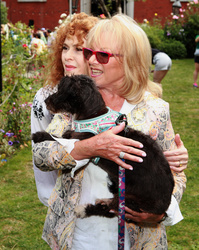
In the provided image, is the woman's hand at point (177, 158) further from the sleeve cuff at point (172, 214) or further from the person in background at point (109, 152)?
the sleeve cuff at point (172, 214)

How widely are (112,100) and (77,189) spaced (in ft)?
2.10

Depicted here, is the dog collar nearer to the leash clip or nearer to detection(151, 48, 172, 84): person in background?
the leash clip

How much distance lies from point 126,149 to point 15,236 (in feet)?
11.4

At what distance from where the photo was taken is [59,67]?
3.17 meters

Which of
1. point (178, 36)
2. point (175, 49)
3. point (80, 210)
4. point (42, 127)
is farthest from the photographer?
point (178, 36)

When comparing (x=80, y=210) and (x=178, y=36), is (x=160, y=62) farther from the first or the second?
(x=178, y=36)

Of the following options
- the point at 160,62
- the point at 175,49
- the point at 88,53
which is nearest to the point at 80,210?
the point at 88,53

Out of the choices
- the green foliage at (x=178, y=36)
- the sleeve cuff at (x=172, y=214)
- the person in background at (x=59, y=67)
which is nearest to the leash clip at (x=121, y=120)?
the sleeve cuff at (x=172, y=214)

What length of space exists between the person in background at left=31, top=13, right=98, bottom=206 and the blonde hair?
0.55 meters

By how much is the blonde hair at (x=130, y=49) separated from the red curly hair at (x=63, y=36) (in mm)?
592

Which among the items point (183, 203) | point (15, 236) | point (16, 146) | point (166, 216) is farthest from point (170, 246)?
point (16, 146)

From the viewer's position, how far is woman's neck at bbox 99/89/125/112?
250 cm

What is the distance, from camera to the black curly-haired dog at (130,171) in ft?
7.63

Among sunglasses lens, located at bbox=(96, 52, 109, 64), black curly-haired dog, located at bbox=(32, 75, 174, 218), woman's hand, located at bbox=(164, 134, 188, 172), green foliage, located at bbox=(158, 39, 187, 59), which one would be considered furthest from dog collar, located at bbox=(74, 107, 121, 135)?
green foliage, located at bbox=(158, 39, 187, 59)
